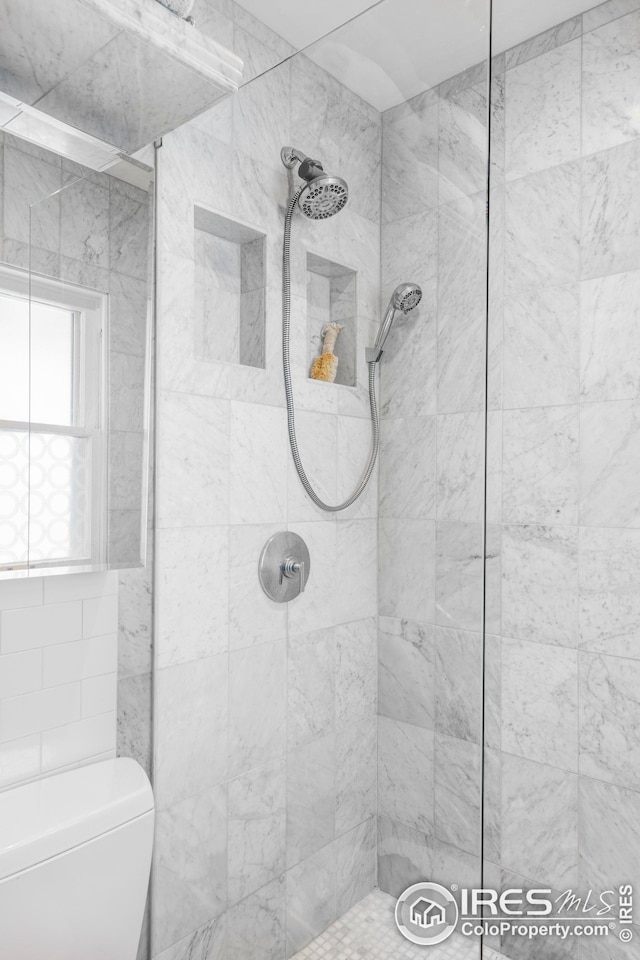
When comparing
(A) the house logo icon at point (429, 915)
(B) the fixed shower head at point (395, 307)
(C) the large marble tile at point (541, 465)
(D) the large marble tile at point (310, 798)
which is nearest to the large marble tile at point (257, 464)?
(B) the fixed shower head at point (395, 307)

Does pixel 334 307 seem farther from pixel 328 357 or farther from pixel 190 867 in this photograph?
pixel 190 867

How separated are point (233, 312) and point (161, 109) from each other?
0.37 metres

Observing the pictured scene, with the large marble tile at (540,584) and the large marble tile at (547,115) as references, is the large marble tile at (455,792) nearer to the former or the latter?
the large marble tile at (540,584)

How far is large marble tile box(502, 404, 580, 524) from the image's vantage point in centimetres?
162

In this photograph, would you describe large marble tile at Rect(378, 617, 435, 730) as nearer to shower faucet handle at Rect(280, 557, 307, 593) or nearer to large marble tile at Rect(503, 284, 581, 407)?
shower faucet handle at Rect(280, 557, 307, 593)

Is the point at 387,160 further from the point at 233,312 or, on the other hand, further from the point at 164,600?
the point at 164,600

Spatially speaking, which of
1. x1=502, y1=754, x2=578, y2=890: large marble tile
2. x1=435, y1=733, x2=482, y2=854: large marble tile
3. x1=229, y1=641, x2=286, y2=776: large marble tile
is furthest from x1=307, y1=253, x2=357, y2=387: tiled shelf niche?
x1=502, y1=754, x2=578, y2=890: large marble tile

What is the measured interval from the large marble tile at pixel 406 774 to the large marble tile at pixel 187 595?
0.38 meters

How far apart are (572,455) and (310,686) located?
988 mm

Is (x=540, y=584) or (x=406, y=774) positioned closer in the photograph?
(x=406, y=774)

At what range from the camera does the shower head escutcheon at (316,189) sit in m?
1.06

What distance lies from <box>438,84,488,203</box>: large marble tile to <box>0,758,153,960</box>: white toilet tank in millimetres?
1227

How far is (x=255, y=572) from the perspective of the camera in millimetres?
1131

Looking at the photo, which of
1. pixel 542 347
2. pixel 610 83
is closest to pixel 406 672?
pixel 542 347
